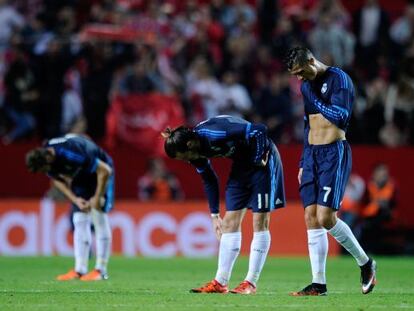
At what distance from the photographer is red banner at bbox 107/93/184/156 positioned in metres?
19.2

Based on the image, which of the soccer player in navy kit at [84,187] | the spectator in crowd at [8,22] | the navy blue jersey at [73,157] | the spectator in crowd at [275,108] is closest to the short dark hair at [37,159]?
the soccer player in navy kit at [84,187]

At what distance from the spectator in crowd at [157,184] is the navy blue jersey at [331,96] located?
373 inches

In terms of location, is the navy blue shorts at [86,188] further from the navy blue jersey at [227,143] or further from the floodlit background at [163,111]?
the floodlit background at [163,111]

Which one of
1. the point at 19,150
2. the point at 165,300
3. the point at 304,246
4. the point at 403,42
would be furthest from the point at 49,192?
the point at 165,300

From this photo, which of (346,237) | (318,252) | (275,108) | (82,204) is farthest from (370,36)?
(318,252)

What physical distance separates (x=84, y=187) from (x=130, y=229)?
5.79m

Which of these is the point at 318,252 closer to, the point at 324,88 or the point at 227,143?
the point at 227,143

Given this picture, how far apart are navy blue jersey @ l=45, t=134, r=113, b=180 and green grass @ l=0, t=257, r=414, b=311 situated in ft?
4.64

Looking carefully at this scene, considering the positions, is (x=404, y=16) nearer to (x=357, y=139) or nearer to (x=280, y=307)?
(x=357, y=139)

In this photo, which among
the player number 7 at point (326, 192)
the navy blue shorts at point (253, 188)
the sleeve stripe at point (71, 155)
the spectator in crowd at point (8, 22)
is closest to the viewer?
the player number 7 at point (326, 192)

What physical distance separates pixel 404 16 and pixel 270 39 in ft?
11.2

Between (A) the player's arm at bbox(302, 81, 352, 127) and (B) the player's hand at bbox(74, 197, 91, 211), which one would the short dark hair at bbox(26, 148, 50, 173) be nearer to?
(B) the player's hand at bbox(74, 197, 91, 211)

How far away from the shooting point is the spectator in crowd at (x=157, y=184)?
64.3ft

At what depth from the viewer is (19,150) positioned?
19.2m
